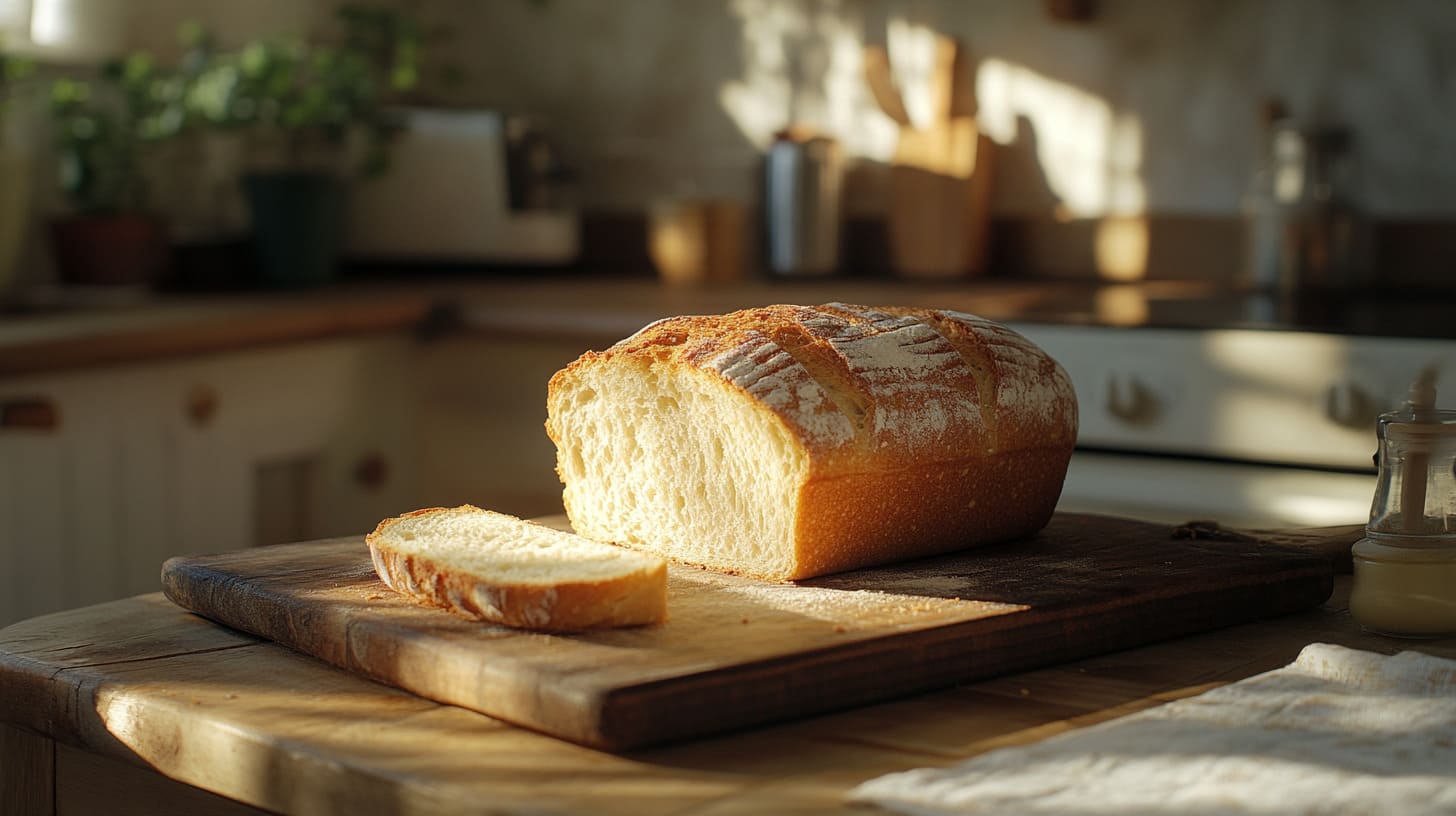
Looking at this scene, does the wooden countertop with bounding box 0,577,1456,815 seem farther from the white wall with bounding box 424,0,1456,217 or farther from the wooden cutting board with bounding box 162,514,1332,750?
the white wall with bounding box 424,0,1456,217

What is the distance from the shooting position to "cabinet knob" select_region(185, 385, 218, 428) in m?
2.42

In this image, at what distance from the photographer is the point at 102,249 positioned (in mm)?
2875

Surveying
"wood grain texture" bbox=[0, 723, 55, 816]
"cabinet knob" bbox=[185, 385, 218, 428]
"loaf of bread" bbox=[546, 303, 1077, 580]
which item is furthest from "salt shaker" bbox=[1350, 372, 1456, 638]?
"cabinet knob" bbox=[185, 385, 218, 428]

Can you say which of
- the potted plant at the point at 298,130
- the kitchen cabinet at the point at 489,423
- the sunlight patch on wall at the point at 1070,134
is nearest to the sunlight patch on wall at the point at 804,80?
the sunlight patch on wall at the point at 1070,134

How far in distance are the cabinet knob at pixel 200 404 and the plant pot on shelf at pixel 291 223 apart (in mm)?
704

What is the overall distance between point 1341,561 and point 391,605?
0.71 m

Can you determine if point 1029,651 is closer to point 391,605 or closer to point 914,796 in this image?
point 914,796

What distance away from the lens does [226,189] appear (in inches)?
131

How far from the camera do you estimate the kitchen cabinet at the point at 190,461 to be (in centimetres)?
219

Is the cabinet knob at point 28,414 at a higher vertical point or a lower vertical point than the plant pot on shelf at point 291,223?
lower

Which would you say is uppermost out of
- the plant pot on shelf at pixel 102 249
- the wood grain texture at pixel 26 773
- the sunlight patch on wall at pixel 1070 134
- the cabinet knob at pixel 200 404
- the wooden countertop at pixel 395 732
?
the sunlight patch on wall at pixel 1070 134

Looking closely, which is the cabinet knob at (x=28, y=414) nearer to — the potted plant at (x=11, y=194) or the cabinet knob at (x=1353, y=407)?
the potted plant at (x=11, y=194)

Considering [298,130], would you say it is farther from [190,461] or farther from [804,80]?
[804,80]

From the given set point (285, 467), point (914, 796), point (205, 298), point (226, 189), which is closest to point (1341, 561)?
point (914, 796)
